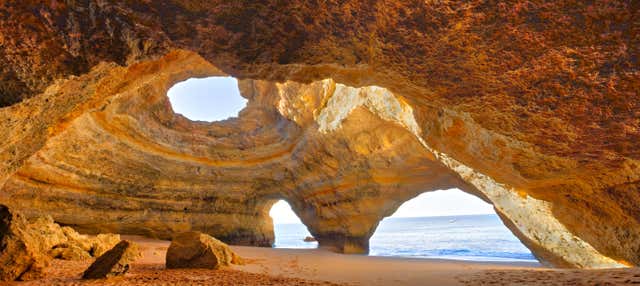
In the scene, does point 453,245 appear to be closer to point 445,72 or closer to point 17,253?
point 445,72

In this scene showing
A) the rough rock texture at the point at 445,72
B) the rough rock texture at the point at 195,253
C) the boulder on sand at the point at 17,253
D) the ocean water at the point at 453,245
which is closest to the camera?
the rough rock texture at the point at 445,72

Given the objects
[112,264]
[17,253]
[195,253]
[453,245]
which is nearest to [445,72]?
[112,264]

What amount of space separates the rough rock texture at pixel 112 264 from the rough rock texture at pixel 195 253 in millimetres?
1069

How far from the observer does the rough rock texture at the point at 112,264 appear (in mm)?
3988

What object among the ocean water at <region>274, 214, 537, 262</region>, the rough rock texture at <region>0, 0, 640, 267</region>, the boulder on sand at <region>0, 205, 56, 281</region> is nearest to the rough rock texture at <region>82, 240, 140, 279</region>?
the boulder on sand at <region>0, 205, 56, 281</region>

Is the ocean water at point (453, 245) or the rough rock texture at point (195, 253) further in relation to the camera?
the ocean water at point (453, 245)

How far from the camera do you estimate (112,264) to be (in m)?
4.10

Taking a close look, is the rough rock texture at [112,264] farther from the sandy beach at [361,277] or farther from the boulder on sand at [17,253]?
the boulder on sand at [17,253]

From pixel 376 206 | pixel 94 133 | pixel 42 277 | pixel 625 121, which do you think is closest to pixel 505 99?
pixel 625 121

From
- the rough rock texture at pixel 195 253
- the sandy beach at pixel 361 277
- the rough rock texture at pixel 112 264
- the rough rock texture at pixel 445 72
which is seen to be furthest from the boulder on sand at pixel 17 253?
the rough rock texture at pixel 195 253

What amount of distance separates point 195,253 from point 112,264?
1462 millimetres

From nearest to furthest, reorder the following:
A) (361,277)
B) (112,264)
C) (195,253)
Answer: (112,264) → (361,277) → (195,253)

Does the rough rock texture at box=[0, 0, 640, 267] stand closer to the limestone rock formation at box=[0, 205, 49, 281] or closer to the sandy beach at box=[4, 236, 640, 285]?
the limestone rock formation at box=[0, 205, 49, 281]

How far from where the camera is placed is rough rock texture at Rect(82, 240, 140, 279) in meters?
3.99
